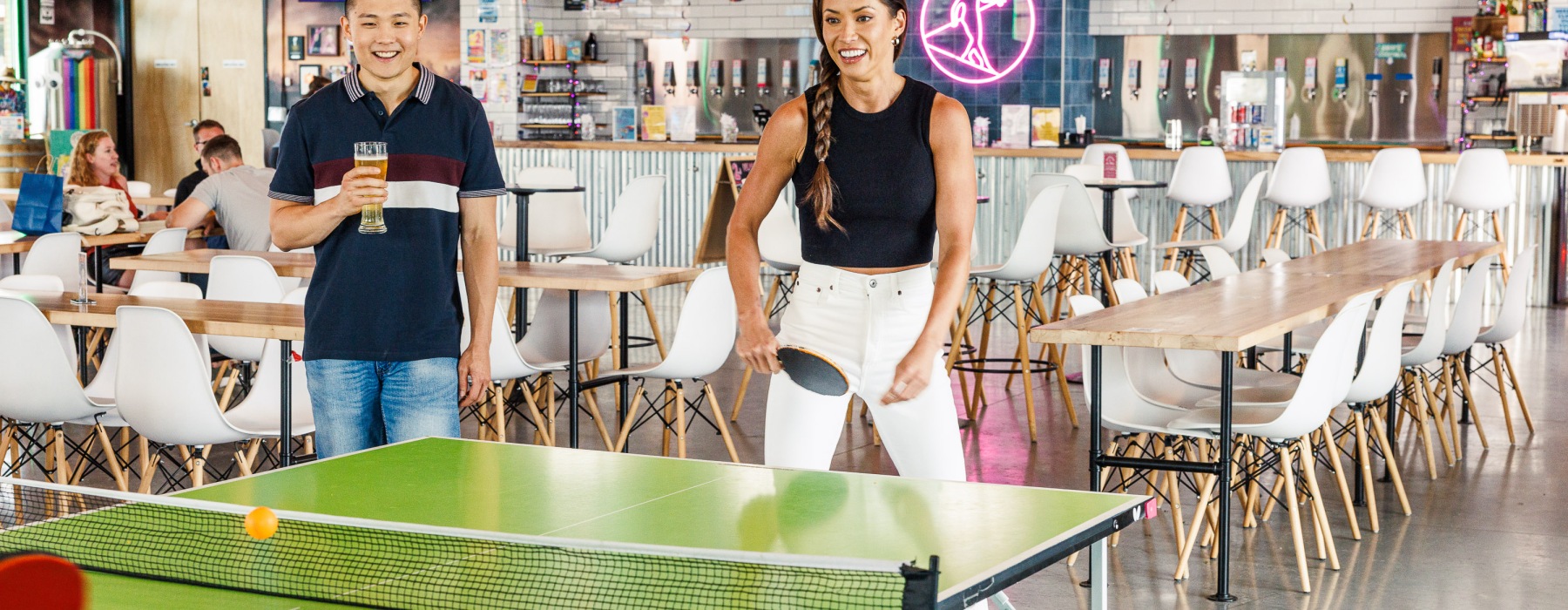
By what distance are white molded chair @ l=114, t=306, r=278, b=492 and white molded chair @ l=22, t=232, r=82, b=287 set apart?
2372mm

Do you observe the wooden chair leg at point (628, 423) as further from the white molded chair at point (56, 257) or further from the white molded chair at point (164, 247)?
the white molded chair at point (56, 257)

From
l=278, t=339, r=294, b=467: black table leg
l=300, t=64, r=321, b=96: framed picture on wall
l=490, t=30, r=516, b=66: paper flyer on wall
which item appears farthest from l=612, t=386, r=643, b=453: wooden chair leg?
l=300, t=64, r=321, b=96: framed picture on wall

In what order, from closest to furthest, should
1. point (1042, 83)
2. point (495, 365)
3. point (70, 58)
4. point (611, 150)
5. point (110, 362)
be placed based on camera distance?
point (110, 362) < point (495, 365) < point (611, 150) < point (1042, 83) < point (70, 58)

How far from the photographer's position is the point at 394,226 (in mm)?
2947

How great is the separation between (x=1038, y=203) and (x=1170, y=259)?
8.60 ft

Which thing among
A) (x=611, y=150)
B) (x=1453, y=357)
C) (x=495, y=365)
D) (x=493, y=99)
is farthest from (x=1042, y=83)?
(x=495, y=365)

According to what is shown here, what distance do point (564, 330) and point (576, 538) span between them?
364 centimetres

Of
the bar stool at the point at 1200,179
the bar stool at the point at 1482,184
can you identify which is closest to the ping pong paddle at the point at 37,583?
the bar stool at the point at 1200,179

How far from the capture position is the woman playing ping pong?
2746mm

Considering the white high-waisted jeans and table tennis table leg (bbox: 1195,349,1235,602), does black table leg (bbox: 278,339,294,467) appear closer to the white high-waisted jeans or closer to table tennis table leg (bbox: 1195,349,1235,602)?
the white high-waisted jeans

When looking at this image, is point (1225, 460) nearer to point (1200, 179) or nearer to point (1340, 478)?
point (1340, 478)

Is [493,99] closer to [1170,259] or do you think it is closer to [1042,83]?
[1042,83]

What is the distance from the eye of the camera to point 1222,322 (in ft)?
13.4

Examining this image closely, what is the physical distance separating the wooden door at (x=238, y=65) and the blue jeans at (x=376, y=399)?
1272cm
